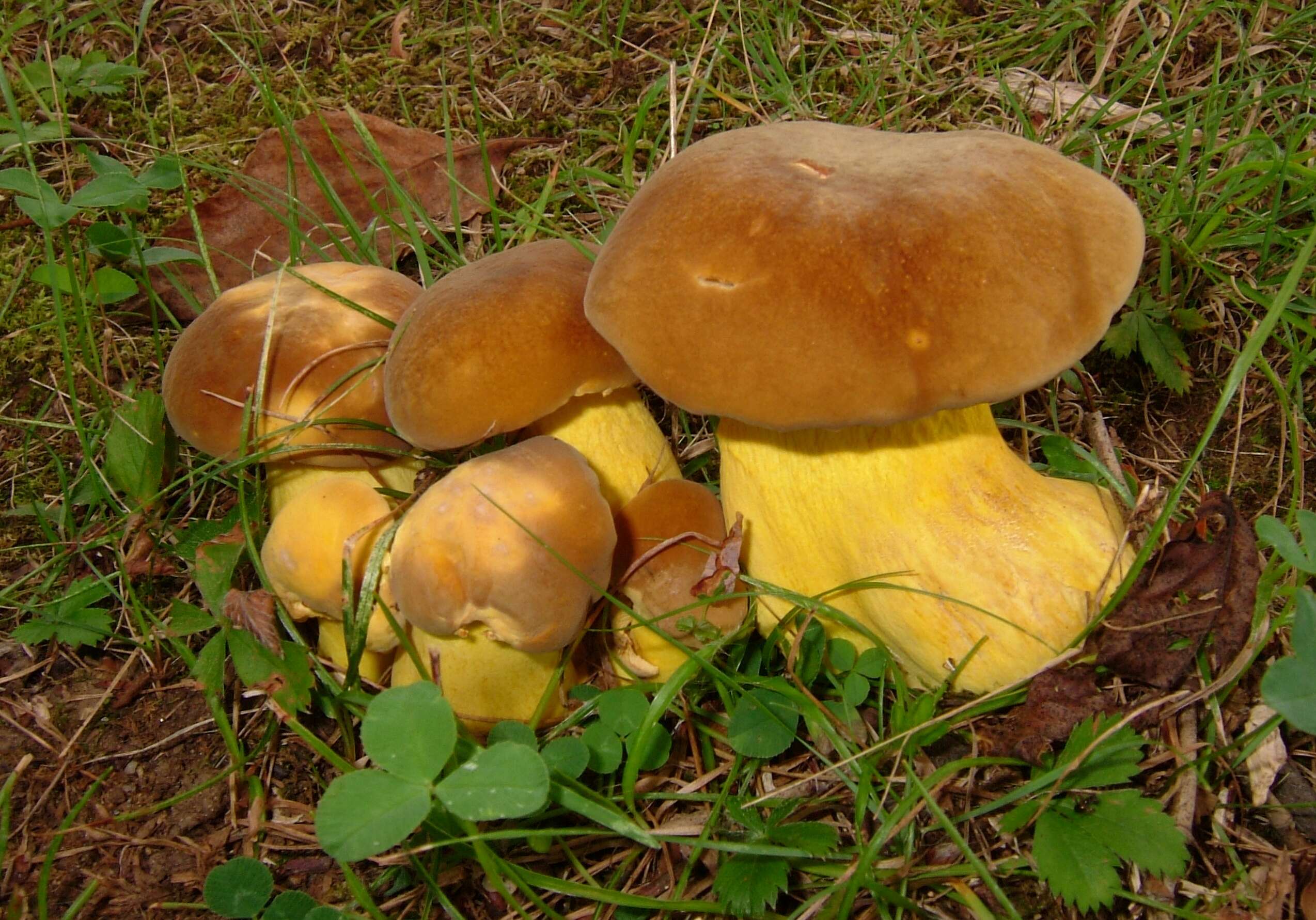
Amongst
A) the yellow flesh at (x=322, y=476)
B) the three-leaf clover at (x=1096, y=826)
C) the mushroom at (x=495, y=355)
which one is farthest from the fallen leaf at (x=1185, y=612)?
the yellow flesh at (x=322, y=476)

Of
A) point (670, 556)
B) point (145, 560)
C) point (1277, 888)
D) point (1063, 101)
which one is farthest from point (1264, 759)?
point (145, 560)

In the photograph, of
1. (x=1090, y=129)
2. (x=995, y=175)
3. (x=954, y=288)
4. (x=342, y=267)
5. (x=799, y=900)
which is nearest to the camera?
(x=954, y=288)

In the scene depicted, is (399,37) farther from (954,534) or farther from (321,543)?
(954,534)

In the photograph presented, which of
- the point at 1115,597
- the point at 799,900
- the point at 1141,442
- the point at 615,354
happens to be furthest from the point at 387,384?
the point at 1141,442

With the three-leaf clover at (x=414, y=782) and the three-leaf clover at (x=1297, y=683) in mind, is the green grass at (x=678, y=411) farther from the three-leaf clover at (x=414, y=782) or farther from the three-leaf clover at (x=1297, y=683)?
the three-leaf clover at (x=1297, y=683)

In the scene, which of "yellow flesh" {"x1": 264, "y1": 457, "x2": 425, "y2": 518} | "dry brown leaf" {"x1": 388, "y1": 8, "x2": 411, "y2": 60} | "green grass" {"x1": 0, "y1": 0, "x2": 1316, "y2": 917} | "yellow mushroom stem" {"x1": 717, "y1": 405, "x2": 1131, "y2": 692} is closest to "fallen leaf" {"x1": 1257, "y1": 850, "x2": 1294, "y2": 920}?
"green grass" {"x1": 0, "y1": 0, "x2": 1316, "y2": 917}

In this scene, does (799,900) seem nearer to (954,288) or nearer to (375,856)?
(375,856)
